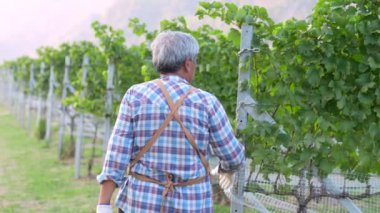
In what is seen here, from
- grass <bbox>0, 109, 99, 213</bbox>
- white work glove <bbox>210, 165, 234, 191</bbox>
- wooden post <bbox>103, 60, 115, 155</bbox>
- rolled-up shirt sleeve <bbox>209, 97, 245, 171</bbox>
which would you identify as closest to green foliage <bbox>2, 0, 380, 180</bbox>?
white work glove <bbox>210, 165, 234, 191</bbox>

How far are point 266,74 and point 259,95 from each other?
176 mm

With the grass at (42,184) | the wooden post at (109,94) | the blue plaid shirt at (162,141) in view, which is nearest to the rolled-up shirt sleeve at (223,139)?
the blue plaid shirt at (162,141)

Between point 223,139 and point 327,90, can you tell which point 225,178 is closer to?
point 223,139

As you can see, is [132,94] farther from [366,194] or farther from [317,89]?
[366,194]

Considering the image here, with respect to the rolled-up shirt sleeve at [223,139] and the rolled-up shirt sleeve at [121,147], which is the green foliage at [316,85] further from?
the rolled-up shirt sleeve at [121,147]

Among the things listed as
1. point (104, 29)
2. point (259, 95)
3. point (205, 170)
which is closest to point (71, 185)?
point (104, 29)

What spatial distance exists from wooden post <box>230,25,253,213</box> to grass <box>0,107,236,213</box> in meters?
3.14

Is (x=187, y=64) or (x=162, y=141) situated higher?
(x=187, y=64)

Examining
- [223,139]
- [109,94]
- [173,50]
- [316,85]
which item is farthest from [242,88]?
[109,94]

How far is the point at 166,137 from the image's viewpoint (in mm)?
2850

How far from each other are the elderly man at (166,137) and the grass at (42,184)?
14.3 ft

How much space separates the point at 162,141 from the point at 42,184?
751 centimetres

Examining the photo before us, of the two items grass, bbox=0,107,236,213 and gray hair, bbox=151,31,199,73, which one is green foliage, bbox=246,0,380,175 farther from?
grass, bbox=0,107,236,213

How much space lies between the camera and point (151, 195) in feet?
9.49
